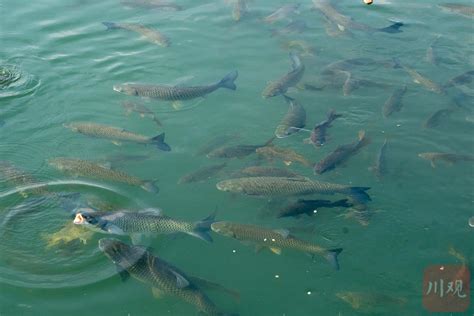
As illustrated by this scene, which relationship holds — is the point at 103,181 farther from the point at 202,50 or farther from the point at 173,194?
the point at 202,50

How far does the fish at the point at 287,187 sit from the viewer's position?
6703 mm

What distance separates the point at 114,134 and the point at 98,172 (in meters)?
0.98

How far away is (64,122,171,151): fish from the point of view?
7488mm

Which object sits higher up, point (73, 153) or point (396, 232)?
point (73, 153)

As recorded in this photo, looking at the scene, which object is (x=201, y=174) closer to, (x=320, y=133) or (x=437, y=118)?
(x=320, y=133)

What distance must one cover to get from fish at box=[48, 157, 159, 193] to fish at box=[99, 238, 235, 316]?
1213mm

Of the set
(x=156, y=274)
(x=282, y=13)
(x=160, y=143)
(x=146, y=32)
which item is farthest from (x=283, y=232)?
(x=282, y=13)

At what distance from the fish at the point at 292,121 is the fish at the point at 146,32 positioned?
12.5 ft

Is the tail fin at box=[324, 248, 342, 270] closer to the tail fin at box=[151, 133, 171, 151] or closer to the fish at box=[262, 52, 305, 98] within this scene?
the tail fin at box=[151, 133, 171, 151]

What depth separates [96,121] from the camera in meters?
8.55

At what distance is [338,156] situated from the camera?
24.5 ft

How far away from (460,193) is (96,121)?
6.17 metres

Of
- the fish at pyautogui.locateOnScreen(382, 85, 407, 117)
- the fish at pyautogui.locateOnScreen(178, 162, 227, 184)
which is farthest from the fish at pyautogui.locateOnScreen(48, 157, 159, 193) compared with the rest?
the fish at pyautogui.locateOnScreen(382, 85, 407, 117)

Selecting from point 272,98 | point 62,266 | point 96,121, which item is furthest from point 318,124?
point 62,266
